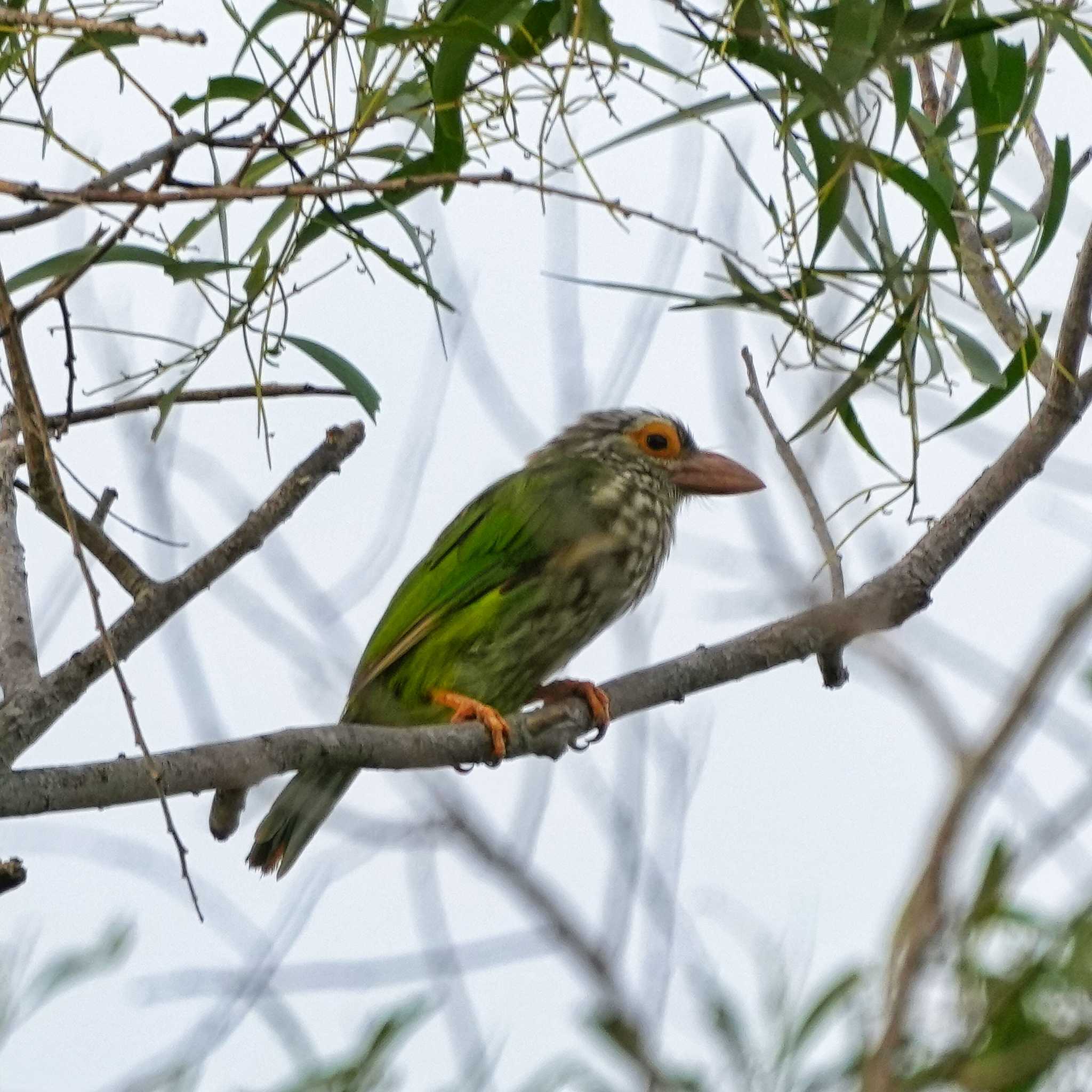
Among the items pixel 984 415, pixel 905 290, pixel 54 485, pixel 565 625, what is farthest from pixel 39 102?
pixel 565 625

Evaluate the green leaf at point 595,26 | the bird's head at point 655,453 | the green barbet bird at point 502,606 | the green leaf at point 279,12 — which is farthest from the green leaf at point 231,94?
the bird's head at point 655,453

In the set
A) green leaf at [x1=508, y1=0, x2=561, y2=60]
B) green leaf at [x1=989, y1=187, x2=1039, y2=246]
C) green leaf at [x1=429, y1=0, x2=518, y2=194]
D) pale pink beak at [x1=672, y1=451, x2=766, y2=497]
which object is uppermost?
pale pink beak at [x1=672, y1=451, x2=766, y2=497]

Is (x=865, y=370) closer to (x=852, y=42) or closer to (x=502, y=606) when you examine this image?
(x=852, y=42)

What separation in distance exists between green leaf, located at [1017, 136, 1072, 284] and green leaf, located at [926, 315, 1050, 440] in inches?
4.7

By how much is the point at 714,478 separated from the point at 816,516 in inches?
51.9

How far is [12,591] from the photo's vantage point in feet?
8.71

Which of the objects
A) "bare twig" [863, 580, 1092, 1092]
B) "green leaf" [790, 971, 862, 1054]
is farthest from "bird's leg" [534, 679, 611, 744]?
"bare twig" [863, 580, 1092, 1092]

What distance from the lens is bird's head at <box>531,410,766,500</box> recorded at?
13.8ft

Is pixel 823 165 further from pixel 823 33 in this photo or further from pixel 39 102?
pixel 39 102

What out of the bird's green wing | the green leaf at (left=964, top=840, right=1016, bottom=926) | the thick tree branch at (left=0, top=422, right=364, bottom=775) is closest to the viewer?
the green leaf at (left=964, top=840, right=1016, bottom=926)

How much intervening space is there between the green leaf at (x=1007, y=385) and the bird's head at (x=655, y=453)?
1590 millimetres

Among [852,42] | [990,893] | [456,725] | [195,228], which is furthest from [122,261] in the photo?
[990,893]

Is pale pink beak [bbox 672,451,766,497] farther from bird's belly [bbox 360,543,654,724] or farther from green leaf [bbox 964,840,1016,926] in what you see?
green leaf [bbox 964,840,1016,926]

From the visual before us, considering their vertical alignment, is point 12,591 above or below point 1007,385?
above
